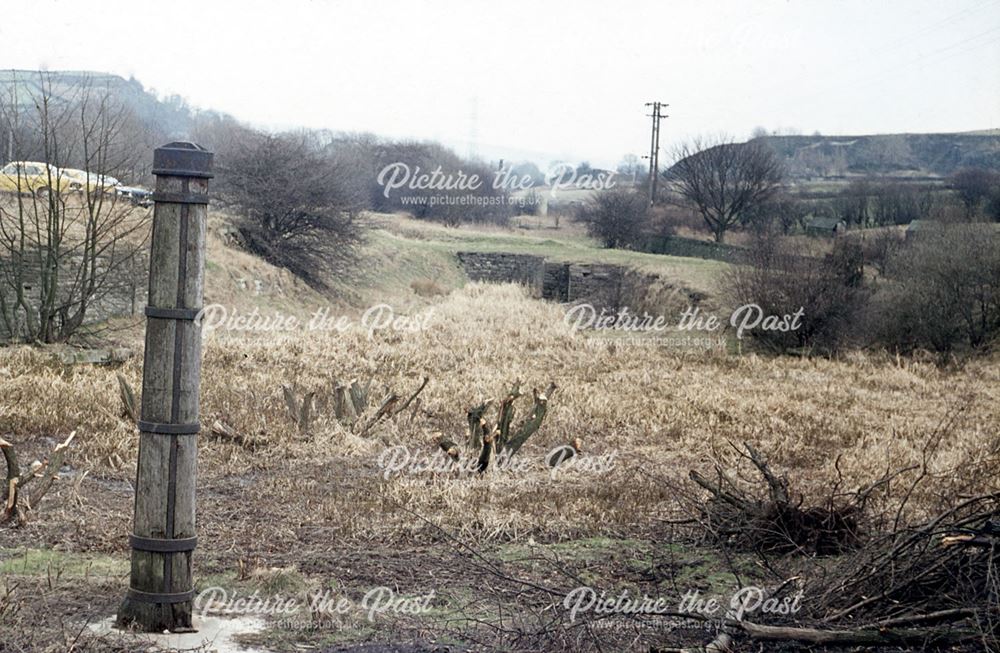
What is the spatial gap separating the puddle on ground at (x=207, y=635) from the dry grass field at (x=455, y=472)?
0.11 m

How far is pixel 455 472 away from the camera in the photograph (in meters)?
11.4

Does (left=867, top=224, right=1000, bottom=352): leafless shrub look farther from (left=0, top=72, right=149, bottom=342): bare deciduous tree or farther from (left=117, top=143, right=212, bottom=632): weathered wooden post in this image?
(left=117, top=143, right=212, bottom=632): weathered wooden post

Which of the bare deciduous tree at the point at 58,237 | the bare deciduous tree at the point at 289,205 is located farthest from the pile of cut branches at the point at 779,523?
the bare deciduous tree at the point at 289,205

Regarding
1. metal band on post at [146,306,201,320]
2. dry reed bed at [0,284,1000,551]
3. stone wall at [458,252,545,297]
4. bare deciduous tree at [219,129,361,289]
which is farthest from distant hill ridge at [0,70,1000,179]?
metal band on post at [146,306,201,320]

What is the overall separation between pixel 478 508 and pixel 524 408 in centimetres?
606

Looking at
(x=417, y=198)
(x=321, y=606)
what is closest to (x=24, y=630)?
(x=321, y=606)

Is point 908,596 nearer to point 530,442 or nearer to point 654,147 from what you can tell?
point 530,442

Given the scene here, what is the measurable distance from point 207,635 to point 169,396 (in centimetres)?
129

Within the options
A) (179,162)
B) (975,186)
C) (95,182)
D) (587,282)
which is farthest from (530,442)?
(975,186)

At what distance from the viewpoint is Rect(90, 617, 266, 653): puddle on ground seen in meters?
5.36

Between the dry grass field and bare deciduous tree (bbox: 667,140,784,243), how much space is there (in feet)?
95.0

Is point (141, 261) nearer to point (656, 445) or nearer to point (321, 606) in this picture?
point (656, 445)

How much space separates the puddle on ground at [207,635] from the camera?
5363mm

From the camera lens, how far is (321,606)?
6504 millimetres
